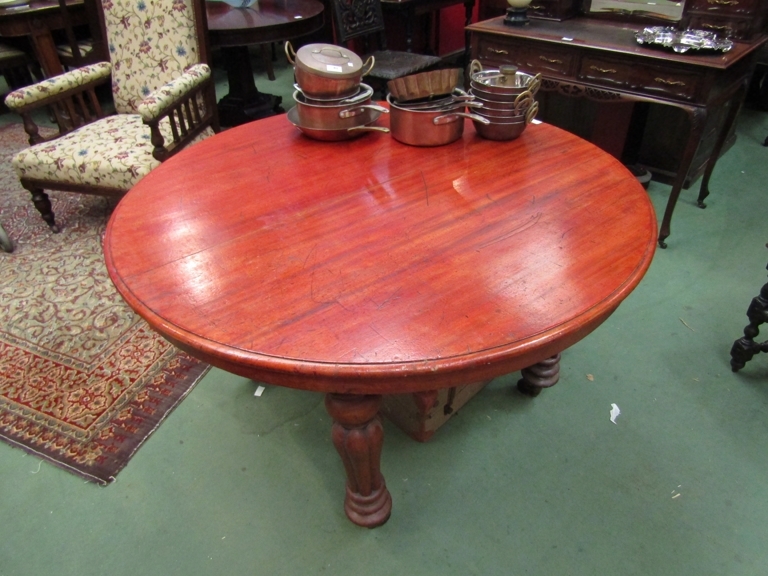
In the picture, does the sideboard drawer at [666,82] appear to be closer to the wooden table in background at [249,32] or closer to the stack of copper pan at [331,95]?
the stack of copper pan at [331,95]

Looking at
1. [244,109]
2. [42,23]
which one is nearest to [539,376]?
[244,109]

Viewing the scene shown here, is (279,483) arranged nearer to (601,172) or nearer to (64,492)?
(64,492)

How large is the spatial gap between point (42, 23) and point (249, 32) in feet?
4.69

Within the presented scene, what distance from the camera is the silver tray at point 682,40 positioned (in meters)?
1.84

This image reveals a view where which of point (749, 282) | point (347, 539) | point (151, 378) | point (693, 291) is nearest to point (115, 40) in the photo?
point (151, 378)

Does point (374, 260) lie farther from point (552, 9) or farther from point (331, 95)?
point (552, 9)

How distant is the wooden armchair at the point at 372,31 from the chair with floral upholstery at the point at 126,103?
0.95m

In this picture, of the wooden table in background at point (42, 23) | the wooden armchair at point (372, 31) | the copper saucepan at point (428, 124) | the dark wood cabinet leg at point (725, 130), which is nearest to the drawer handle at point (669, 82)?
the dark wood cabinet leg at point (725, 130)

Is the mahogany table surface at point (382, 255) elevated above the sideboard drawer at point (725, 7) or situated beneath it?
situated beneath

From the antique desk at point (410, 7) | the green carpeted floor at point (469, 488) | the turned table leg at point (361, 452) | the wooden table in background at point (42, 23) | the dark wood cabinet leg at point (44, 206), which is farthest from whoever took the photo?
the antique desk at point (410, 7)

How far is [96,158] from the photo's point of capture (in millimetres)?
1996

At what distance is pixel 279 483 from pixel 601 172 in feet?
3.70

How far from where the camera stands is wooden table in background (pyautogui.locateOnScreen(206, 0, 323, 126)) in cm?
268

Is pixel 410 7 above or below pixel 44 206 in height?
above
